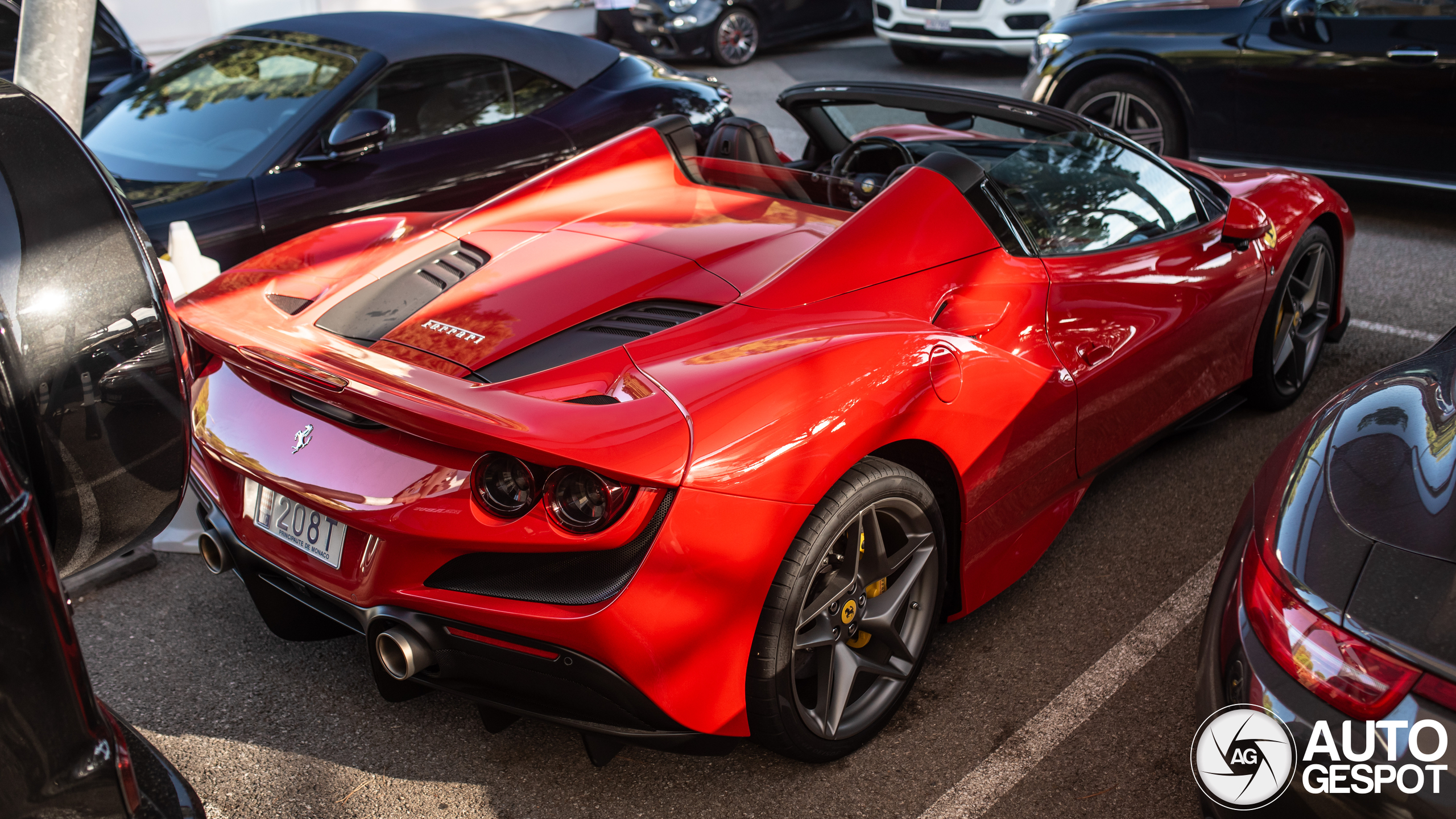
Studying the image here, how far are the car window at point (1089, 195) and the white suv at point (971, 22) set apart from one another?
26.6ft

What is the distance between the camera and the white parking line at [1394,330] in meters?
4.75

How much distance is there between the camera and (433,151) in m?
4.95

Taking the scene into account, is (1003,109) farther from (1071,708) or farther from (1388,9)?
(1388,9)

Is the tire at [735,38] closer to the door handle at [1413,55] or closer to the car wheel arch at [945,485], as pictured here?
the door handle at [1413,55]

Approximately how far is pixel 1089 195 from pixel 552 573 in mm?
2083

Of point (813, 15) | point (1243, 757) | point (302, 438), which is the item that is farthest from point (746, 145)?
point (813, 15)

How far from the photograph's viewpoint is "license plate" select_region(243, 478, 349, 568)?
2.27m

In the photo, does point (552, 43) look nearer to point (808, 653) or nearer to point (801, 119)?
point (801, 119)

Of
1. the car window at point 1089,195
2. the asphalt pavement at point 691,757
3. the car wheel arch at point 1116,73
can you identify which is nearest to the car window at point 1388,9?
the car wheel arch at point 1116,73

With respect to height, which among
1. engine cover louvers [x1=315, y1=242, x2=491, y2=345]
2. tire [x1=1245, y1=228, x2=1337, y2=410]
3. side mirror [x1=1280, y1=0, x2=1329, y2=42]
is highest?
engine cover louvers [x1=315, y1=242, x2=491, y2=345]

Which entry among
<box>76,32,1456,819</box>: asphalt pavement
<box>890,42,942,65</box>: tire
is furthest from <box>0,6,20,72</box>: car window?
<box>890,42,942,65</box>: tire

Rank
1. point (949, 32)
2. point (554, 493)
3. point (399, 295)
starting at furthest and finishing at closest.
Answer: point (949, 32)
point (399, 295)
point (554, 493)

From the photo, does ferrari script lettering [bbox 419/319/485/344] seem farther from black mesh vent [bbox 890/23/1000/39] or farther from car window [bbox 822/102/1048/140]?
black mesh vent [bbox 890/23/1000/39]

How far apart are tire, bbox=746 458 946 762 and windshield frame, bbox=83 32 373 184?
335cm
